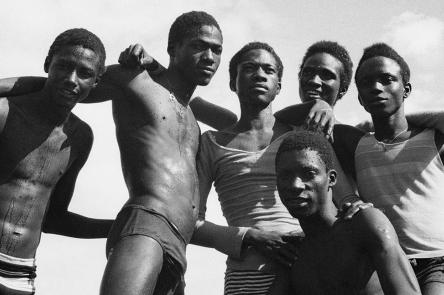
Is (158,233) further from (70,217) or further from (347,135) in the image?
(347,135)

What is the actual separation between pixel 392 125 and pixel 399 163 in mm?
419

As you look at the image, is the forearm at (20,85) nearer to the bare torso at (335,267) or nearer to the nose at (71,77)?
the nose at (71,77)

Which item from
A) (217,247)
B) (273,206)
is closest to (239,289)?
(217,247)

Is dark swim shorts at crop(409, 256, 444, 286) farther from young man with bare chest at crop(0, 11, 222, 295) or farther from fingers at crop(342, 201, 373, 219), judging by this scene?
young man with bare chest at crop(0, 11, 222, 295)

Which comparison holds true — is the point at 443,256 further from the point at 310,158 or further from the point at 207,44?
the point at 207,44

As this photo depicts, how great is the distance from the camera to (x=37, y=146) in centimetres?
541

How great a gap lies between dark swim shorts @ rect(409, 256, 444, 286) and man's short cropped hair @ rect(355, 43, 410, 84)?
5.45ft

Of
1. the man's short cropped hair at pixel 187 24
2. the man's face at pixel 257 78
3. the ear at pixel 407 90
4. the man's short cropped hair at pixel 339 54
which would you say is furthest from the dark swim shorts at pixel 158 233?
the man's short cropped hair at pixel 339 54

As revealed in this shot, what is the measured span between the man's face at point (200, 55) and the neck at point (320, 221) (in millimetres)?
1554

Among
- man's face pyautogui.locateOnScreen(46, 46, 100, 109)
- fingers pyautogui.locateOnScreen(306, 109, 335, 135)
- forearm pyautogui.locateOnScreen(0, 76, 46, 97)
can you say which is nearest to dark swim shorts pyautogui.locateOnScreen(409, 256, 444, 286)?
fingers pyautogui.locateOnScreen(306, 109, 335, 135)

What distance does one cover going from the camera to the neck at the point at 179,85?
568 cm

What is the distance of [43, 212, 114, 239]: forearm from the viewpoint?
5801 millimetres

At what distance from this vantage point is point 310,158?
16.4ft

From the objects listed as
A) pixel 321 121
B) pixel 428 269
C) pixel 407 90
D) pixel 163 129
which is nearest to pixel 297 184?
pixel 321 121
